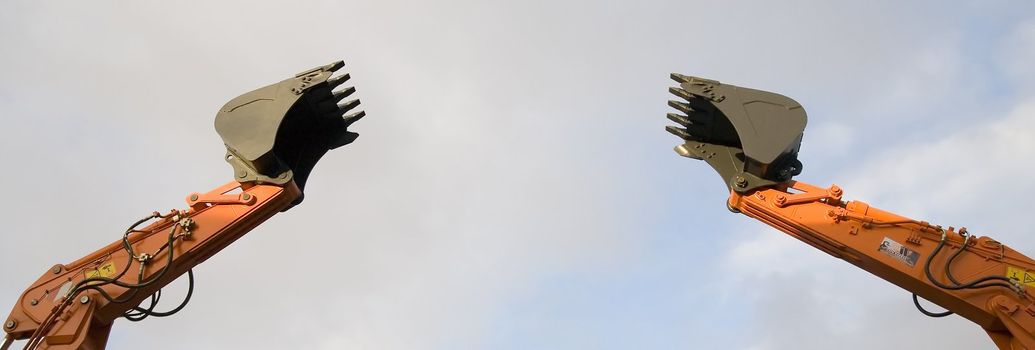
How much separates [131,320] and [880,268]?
7.04 metres

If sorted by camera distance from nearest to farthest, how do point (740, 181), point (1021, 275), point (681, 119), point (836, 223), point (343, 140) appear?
point (1021, 275), point (836, 223), point (740, 181), point (681, 119), point (343, 140)

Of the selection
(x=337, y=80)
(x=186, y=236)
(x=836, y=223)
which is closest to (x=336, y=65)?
(x=337, y=80)

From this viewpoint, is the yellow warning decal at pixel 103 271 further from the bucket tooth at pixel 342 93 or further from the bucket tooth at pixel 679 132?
the bucket tooth at pixel 679 132

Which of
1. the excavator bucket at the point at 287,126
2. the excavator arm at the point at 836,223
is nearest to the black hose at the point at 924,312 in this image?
the excavator arm at the point at 836,223

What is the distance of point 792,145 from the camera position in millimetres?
8984

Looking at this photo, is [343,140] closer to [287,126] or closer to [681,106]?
[287,126]

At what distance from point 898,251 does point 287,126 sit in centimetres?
649

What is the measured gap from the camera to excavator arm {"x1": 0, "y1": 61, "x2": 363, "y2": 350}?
25.5ft

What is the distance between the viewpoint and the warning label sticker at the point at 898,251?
7766 millimetres

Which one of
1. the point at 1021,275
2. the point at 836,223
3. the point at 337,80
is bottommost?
the point at 1021,275

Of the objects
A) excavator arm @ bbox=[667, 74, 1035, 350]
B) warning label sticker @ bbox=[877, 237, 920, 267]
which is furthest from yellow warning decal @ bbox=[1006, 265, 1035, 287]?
warning label sticker @ bbox=[877, 237, 920, 267]

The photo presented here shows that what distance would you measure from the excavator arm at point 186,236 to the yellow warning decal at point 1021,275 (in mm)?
6770

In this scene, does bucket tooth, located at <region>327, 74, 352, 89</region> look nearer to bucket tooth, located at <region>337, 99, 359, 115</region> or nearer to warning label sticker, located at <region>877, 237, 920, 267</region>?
bucket tooth, located at <region>337, 99, 359, 115</region>

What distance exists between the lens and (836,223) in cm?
815
